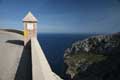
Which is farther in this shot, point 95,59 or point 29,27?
point 95,59

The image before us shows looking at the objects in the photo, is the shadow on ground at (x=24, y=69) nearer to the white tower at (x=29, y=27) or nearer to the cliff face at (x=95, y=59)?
the white tower at (x=29, y=27)

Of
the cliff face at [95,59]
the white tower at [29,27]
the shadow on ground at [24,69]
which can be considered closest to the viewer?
the shadow on ground at [24,69]

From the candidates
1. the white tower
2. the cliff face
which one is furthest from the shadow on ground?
the cliff face

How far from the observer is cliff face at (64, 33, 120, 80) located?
83.6m

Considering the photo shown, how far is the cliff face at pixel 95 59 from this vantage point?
83.6 metres

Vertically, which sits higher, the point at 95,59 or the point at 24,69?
the point at 24,69

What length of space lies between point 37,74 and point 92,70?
87.8 metres

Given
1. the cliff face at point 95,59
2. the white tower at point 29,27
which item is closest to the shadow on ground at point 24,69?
the white tower at point 29,27

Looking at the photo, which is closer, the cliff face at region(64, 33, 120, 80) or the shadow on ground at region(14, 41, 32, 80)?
the shadow on ground at region(14, 41, 32, 80)

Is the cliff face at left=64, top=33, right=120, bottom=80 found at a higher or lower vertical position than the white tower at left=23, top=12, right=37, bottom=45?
lower

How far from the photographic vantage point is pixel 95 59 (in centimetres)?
10369

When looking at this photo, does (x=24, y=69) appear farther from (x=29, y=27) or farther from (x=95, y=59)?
(x=95, y=59)

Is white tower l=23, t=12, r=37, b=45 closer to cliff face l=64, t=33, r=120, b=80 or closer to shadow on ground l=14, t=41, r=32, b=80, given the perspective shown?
shadow on ground l=14, t=41, r=32, b=80

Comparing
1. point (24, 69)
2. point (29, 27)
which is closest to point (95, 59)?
point (29, 27)
